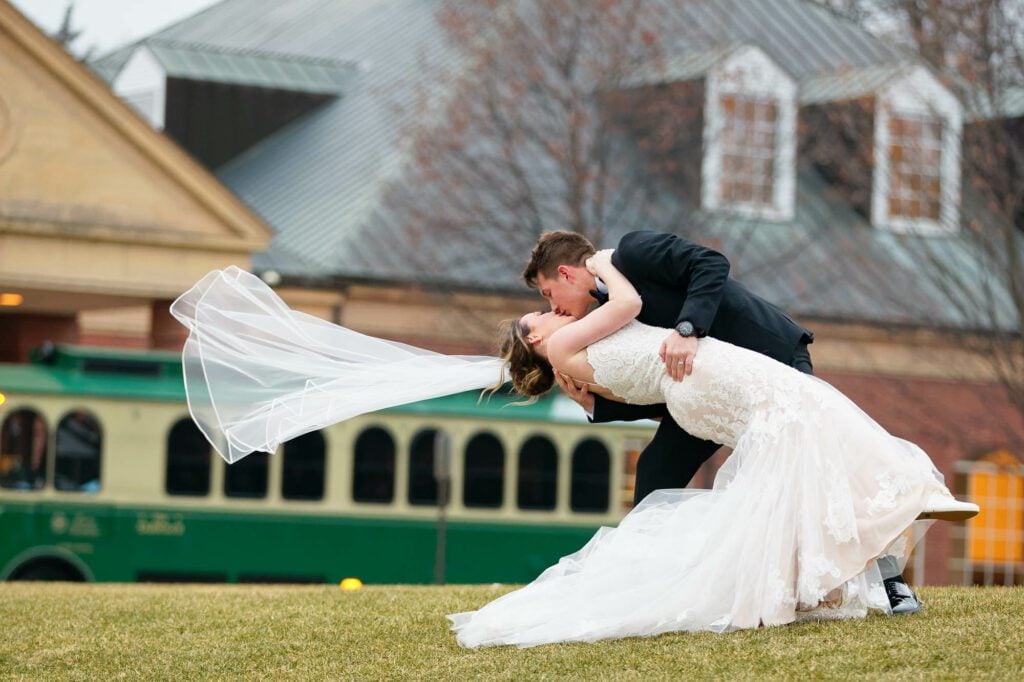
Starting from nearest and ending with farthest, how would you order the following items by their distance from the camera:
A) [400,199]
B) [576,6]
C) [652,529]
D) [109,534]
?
[652,529] → [109,534] → [576,6] → [400,199]

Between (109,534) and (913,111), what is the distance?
11.0 metres

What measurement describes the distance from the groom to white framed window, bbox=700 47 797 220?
1624 cm

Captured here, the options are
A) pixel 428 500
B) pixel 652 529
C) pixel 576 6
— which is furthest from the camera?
pixel 576 6

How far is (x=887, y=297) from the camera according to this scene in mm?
22922

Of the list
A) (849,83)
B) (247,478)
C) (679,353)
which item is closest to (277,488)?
(247,478)

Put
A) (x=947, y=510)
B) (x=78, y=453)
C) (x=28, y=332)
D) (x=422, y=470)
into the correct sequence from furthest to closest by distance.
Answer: (x=28, y=332) → (x=422, y=470) → (x=78, y=453) → (x=947, y=510)

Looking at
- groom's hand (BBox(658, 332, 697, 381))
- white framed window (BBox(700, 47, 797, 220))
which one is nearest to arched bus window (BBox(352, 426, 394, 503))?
white framed window (BBox(700, 47, 797, 220))

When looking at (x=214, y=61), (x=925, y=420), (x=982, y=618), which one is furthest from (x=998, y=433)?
(x=982, y=618)

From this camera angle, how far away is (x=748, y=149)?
77.8 ft

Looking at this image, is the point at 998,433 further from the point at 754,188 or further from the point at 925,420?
the point at 754,188

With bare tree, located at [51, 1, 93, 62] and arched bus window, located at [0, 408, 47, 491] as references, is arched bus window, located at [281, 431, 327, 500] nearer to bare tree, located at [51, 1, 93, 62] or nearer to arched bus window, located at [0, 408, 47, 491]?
arched bus window, located at [0, 408, 47, 491]

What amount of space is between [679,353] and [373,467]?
12.0 meters

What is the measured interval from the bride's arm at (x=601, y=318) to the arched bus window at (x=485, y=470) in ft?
38.8

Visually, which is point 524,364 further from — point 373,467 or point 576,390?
point 373,467
